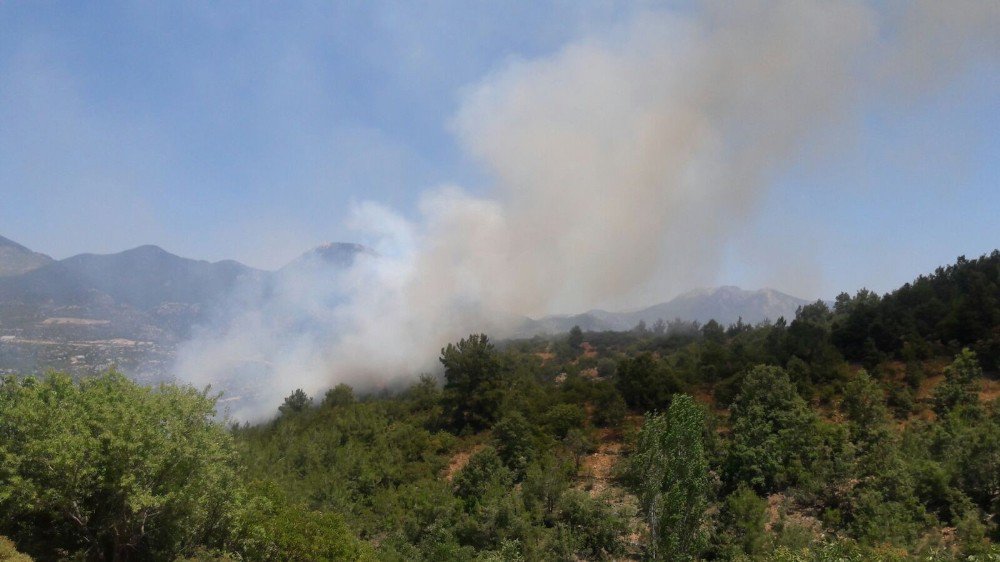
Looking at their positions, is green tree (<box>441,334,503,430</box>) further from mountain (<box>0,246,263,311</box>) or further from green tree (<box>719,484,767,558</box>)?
mountain (<box>0,246,263,311</box>)

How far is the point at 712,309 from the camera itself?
158 meters

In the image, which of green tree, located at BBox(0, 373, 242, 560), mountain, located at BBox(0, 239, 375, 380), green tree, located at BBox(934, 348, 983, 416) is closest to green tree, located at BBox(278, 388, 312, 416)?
mountain, located at BBox(0, 239, 375, 380)

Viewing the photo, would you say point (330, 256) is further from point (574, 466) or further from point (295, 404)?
point (574, 466)

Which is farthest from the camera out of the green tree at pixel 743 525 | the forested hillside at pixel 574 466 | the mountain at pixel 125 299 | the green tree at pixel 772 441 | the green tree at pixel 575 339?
the green tree at pixel 575 339

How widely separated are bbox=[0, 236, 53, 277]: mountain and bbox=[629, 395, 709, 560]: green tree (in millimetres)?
101311

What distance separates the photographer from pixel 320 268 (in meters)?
100

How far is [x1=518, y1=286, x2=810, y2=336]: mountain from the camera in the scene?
146125mm

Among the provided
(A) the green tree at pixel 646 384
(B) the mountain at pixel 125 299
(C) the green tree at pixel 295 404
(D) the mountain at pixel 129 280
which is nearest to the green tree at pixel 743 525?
(A) the green tree at pixel 646 384

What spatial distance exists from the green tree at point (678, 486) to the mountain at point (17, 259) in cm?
10131

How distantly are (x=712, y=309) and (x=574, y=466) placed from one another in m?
146

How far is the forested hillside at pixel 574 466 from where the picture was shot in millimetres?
12711

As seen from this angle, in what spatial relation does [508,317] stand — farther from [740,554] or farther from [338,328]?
[740,554]

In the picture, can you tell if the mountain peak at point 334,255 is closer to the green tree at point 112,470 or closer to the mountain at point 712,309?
the mountain at point 712,309

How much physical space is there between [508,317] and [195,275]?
6218 cm
